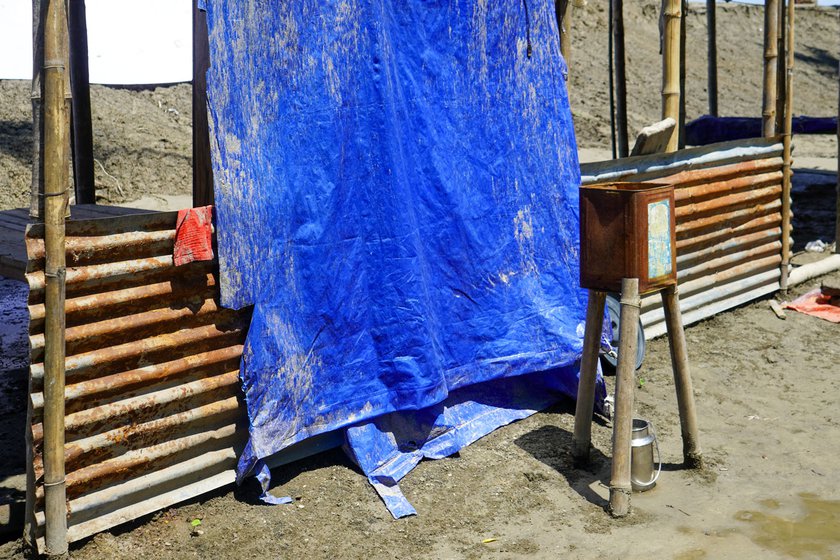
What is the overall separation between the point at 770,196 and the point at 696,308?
1408mm

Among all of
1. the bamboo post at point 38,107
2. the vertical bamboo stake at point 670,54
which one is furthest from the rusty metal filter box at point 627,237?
the bamboo post at point 38,107

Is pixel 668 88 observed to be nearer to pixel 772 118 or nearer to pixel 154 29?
pixel 772 118

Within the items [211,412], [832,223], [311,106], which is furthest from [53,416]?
[832,223]

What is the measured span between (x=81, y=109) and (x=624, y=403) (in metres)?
4.34

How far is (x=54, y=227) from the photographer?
3.65 meters

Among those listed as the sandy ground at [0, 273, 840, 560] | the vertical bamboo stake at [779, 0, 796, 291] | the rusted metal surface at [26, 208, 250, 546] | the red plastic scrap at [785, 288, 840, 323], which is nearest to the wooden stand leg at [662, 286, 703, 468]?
the sandy ground at [0, 273, 840, 560]

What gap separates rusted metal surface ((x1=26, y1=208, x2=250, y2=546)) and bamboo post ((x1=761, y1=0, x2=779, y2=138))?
545 cm

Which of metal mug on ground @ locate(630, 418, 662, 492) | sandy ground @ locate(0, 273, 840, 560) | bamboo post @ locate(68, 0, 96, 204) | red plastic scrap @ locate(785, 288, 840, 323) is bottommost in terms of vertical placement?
sandy ground @ locate(0, 273, 840, 560)

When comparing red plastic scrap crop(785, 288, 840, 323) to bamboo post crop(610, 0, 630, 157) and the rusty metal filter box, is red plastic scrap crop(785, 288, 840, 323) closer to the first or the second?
bamboo post crop(610, 0, 630, 157)

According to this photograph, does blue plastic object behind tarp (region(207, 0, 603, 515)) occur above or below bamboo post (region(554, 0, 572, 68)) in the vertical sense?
below

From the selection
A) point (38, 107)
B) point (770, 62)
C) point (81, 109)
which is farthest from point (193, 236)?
point (770, 62)

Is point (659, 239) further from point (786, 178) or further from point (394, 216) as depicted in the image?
point (786, 178)

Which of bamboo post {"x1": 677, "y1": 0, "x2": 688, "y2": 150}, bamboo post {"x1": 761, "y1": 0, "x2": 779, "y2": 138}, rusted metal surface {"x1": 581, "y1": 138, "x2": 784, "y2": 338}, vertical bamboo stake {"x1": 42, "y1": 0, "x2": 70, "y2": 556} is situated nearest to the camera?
vertical bamboo stake {"x1": 42, "y1": 0, "x2": 70, "y2": 556}

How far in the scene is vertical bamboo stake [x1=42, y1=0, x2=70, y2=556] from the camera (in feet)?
11.8
